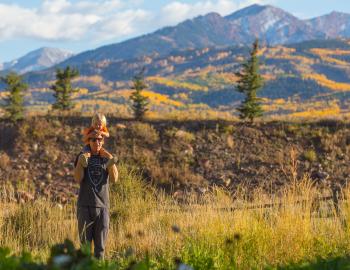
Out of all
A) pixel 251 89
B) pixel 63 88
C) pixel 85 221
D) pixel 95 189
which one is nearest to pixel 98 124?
pixel 95 189

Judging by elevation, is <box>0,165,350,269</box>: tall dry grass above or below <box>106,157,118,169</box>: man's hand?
below

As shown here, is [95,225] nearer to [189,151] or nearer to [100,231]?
[100,231]

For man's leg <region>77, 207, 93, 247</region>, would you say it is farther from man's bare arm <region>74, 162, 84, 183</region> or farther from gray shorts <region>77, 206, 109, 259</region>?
man's bare arm <region>74, 162, 84, 183</region>

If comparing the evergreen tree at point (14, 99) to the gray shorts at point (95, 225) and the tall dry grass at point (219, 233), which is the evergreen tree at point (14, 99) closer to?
the tall dry grass at point (219, 233)

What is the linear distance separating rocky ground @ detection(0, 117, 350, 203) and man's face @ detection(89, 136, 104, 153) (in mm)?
11834

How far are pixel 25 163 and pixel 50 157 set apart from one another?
93cm

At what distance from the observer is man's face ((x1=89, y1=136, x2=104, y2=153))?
6.01m

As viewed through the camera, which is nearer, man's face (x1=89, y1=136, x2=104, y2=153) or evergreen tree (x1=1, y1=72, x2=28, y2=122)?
man's face (x1=89, y1=136, x2=104, y2=153)

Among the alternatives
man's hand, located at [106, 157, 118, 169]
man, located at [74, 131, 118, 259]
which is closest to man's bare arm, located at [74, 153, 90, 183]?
man, located at [74, 131, 118, 259]

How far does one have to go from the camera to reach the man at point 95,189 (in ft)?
19.6

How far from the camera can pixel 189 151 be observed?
20688 mm

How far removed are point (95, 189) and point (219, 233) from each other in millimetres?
1441

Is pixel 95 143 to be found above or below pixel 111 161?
above

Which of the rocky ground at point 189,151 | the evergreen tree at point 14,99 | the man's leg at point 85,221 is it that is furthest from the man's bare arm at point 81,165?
the evergreen tree at point 14,99
